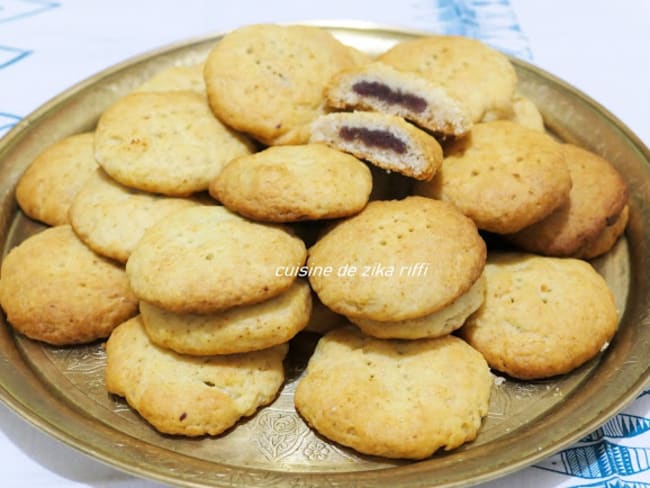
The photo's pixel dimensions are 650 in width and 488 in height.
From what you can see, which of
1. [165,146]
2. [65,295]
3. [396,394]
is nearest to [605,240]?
[396,394]

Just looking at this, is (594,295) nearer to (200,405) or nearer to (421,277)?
(421,277)

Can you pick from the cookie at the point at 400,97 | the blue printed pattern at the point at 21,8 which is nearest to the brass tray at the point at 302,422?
the cookie at the point at 400,97

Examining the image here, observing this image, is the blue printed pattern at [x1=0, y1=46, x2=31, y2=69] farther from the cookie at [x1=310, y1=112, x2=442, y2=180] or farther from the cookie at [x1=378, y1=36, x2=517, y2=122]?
the cookie at [x1=310, y1=112, x2=442, y2=180]

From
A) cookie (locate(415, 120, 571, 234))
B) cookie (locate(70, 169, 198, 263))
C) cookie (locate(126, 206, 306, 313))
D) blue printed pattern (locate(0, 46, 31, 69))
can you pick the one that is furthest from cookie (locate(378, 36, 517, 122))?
blue printed pattern (locate(0, 46, 31, 69))

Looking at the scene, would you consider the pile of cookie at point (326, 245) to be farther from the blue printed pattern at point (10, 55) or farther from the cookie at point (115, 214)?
the blue printed pattern at point (10, 55)

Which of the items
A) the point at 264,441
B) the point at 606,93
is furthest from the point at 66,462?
the point at 606,93
